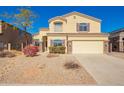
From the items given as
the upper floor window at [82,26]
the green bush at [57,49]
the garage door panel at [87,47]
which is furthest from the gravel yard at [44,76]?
the upper floor window at [82,26]

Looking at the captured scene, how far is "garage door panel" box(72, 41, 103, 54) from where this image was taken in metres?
24.8

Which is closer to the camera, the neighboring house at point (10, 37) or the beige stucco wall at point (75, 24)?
the neighboring house at point (10, 37)

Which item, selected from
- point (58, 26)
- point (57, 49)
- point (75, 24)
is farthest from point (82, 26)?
point (57, 49)

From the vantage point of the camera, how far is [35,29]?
32469 mm

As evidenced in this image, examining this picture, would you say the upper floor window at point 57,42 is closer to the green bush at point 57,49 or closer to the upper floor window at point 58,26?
the green bush at point 57,49

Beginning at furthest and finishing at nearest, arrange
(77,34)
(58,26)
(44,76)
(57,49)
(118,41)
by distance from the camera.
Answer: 1. (118,41)
2. (58,26)
3. (77,34)
4. (57,49)
5. (44,76)

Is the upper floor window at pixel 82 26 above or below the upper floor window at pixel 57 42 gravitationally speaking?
above

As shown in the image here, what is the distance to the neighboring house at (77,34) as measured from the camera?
24.9 metres

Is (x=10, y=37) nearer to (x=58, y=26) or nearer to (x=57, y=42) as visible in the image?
(x=58, y=26)

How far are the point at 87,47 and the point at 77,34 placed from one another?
7.61 feet

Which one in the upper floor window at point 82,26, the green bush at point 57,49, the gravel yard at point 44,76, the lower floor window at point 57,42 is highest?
the upper floor window at point 82,26

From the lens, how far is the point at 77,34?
996 inches
